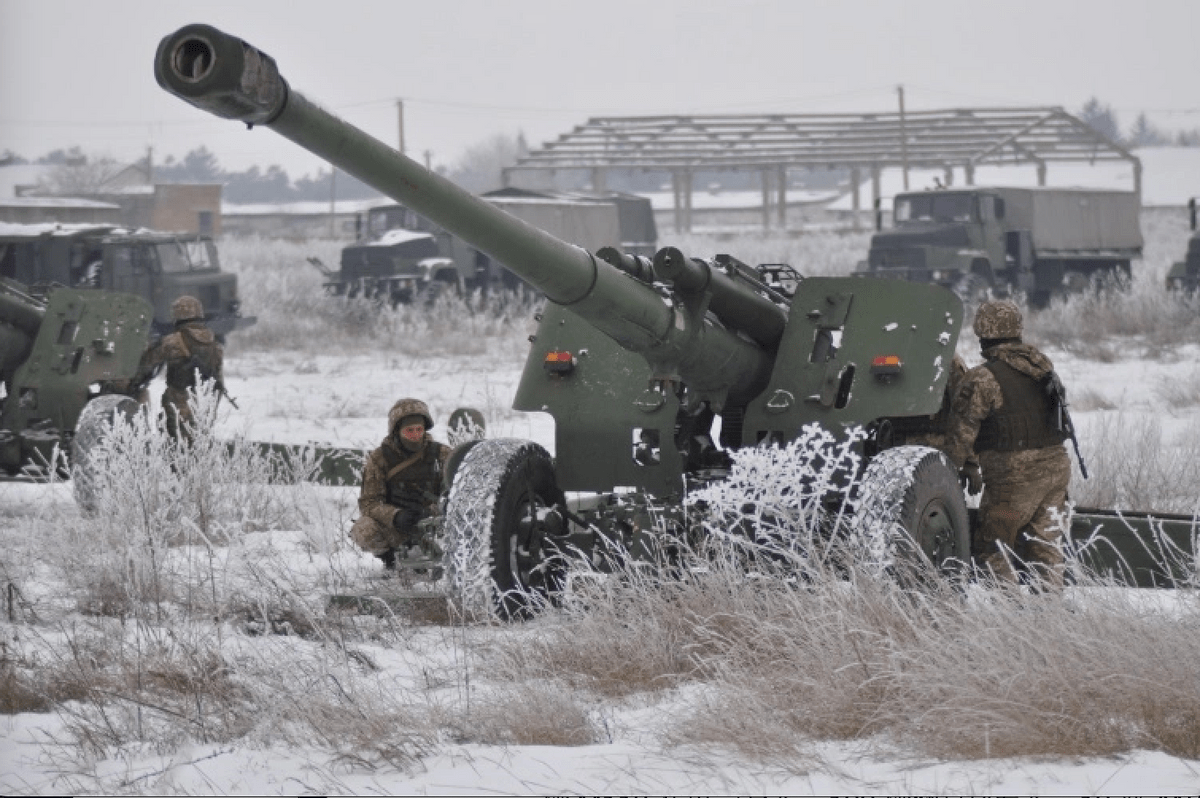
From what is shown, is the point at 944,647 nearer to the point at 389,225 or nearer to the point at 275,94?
the point at 275,94

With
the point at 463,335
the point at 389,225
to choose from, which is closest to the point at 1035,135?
the point at 389,225

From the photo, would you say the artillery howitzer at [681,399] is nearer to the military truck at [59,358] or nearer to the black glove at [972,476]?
the black glove at [972,476]

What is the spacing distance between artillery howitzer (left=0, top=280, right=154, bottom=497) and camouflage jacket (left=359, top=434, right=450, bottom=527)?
3.17 metres

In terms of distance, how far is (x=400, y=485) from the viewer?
23.6 ft

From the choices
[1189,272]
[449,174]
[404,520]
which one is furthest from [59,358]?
[449,174]

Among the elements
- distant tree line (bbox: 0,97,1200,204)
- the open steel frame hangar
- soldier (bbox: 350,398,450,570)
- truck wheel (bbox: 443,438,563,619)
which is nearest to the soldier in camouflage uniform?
truck wheel (bbox: 443,438,563,619)

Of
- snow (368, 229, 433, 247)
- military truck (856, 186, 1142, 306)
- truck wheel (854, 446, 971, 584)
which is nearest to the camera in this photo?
truck wheel (854, 446, 971, 584)

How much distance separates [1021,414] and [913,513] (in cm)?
98

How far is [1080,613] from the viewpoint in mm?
4832

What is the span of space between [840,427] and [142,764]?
2909mm

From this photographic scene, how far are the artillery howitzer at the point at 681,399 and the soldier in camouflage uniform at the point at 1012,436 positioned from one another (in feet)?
0.63

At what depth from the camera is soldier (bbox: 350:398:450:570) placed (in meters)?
7.07

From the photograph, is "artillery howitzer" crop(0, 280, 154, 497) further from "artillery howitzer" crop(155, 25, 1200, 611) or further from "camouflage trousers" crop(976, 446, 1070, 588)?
"camouflage trousers" crop(976, 446, 1070, 588)

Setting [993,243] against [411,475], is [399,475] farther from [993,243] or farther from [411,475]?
[993,243]
